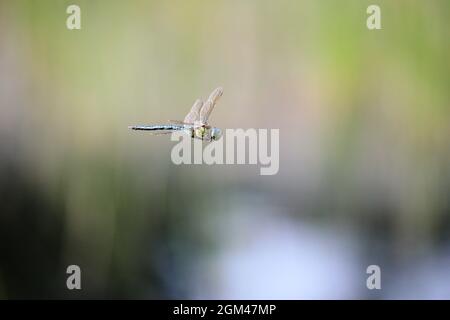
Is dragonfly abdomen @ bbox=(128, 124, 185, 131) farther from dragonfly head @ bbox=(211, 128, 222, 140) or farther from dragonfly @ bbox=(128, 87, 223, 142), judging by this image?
dragonfly head @ bbox=(211, 128, 222, 140)

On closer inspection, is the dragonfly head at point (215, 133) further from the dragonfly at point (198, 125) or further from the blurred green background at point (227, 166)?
the blurred green background at point (227, 166)

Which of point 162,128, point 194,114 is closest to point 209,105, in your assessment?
point 194,114

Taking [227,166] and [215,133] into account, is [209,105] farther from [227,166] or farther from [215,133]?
[227,166]

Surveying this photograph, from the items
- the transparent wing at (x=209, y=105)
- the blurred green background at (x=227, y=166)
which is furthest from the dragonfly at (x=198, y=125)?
the blurred green background at (x=227, y=166)

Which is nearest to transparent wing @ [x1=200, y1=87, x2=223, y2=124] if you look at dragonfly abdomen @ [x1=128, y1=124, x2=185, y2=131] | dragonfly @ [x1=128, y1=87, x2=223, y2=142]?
dragonfly @ [x1=128, y1=87, x2=223, y2=142]

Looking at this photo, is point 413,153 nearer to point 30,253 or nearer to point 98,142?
point 98,142
